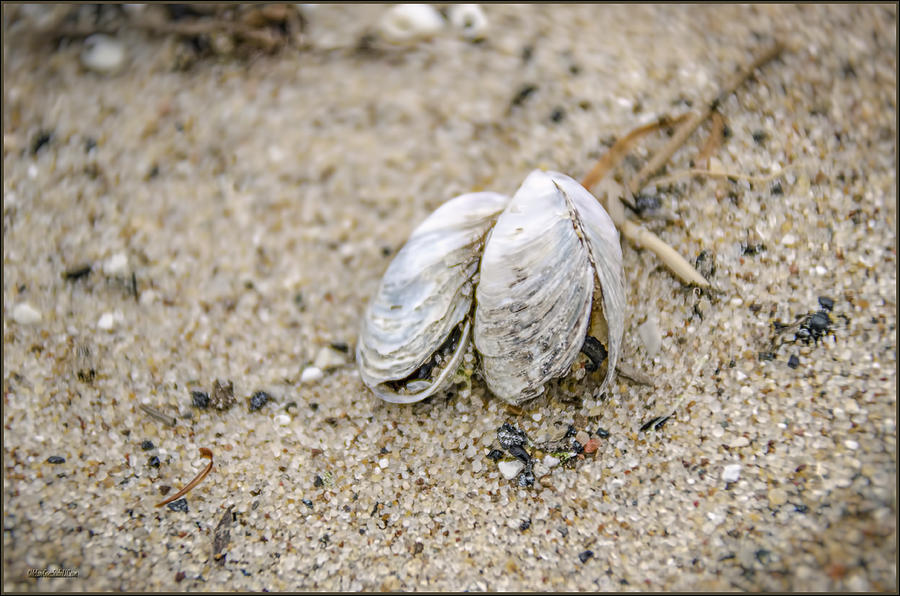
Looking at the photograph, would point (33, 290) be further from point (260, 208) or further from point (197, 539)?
point (197, 539)

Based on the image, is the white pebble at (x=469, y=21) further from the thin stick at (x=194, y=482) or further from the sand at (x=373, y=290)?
the thin stick at (x=194, y=482)

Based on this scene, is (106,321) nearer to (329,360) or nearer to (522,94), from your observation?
(329,360)

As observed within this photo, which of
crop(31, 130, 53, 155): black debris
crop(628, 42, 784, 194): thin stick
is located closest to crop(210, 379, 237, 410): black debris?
crop(31, 130, 53, 155): black debris

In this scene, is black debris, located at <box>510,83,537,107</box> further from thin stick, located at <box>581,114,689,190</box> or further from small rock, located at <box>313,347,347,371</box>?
small rock, located at <box>313,347,347,371</box>

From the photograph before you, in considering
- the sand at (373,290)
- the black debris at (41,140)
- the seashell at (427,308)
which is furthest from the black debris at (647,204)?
the black debris at (41,140)

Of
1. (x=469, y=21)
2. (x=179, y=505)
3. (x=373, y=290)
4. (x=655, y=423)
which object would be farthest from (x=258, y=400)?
(x=469, y=21)

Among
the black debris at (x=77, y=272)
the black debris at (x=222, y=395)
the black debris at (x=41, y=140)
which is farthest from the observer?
the black debris at (x=41, y=140)
